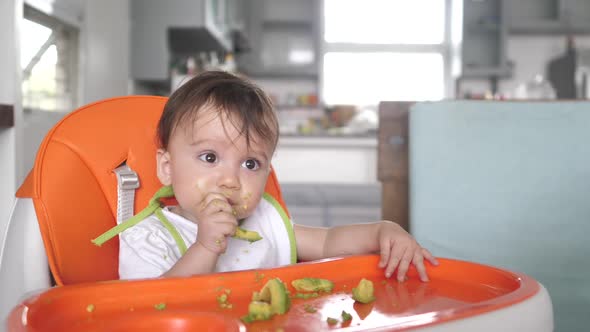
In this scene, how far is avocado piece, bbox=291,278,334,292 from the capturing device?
0.64 meters

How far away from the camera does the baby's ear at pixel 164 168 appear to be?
0.88 metres

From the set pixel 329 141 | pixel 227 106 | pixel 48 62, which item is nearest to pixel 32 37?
pixel 48 62

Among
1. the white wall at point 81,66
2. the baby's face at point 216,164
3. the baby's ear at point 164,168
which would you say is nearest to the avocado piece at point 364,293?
the baby's face at point 216,164

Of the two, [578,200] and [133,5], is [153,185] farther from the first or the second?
[133,5]

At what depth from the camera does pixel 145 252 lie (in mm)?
813

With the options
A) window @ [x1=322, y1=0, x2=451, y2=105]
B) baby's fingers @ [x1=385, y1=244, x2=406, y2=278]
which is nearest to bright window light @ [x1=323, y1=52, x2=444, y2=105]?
window @ [x1=322, y1=0, x2=451, y2=105]

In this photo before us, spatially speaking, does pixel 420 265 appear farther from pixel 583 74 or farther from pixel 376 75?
pixel 376 75

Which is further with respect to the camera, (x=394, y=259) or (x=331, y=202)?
(x=331, y=202)

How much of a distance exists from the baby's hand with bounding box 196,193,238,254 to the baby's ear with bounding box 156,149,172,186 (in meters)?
0.16

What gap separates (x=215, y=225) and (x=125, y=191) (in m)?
0.22

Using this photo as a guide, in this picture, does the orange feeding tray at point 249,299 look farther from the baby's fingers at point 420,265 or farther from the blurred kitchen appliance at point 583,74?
Answer: the blurred kitchen appliance at point 583,74

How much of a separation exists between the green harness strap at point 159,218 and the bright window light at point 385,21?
533cm

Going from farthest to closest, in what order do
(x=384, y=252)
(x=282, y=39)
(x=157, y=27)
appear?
(x=282, y=39), (x=157, y=27), (x=384, y=252)

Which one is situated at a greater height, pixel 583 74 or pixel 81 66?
pixel 583 74
